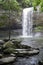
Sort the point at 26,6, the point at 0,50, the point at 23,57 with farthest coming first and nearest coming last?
the point at 26,6, the point at 0,50, the point at 23,57

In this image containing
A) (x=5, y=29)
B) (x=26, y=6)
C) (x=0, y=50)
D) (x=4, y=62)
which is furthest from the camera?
(x=26, y=6)

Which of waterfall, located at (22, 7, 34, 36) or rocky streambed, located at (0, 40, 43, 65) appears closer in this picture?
rocky streambed, located at (0, 40, 43, 65)

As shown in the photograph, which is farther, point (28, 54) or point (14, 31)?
point (14, 31)

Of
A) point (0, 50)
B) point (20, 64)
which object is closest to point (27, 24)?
point (0, 50)

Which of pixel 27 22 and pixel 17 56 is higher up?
pixel 17 56

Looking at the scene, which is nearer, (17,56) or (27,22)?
(17,56)

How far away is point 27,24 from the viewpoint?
33625 mm

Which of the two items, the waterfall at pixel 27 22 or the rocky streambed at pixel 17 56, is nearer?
the rocky streambed at pixel 17 56

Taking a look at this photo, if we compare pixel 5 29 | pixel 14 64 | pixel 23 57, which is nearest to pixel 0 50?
pixel 23 57

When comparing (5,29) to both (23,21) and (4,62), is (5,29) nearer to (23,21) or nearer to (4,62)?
(23,21)

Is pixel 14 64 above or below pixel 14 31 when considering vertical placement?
above

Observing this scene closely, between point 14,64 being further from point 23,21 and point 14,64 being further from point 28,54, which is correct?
point 23,21

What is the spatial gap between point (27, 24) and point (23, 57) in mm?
19567

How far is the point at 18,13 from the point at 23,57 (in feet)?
67.0
